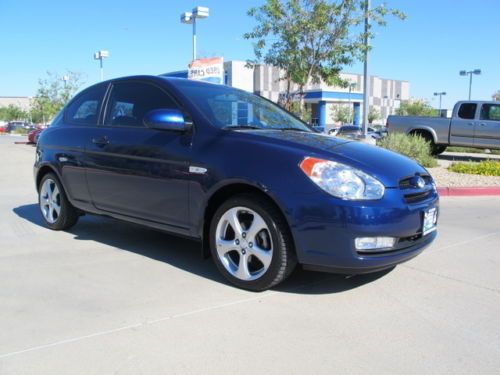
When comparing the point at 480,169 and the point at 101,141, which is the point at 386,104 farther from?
the point at 101,141

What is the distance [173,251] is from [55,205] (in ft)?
5.68

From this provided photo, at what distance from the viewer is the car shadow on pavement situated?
156 inches

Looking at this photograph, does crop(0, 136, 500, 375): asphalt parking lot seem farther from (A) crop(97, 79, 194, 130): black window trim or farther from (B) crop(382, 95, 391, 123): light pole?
(B) crop(382, 95, 391, 123): light pole

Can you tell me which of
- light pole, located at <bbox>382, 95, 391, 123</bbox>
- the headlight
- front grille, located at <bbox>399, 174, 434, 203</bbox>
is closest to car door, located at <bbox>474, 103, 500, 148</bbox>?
front grille, located at <bbox>399, 174, 434, 203</bbox>

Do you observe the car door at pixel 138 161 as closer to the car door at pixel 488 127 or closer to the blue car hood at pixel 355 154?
the blue car hood at pixel 355 154

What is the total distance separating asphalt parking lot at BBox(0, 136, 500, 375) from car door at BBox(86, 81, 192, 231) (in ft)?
1.71

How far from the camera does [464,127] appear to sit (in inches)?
667

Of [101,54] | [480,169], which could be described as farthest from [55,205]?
[101,54]

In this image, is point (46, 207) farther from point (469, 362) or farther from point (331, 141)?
point (469, 362)

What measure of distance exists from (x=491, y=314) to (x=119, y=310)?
2576mm

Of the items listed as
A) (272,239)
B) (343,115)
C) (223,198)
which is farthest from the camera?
(343,115)

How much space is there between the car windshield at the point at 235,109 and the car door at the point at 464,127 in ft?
44.8

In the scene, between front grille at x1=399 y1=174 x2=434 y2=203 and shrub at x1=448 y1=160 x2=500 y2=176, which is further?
shrub at x1=448 y1=160 x2=500 y2=176

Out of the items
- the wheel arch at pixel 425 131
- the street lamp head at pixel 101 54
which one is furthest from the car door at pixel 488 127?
the street lamp head at pixel 101 54
